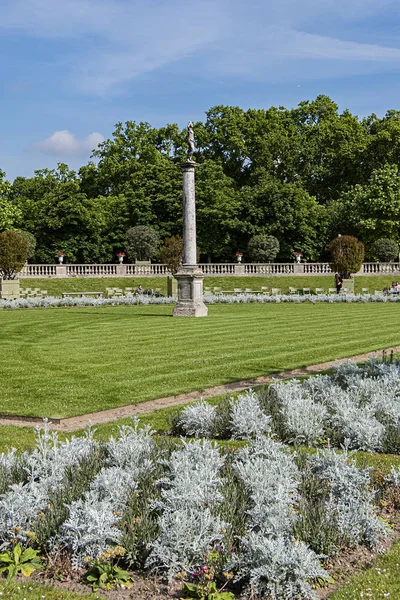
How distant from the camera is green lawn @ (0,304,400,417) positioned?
10539 mm

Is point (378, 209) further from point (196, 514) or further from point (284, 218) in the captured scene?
point (196, 514)

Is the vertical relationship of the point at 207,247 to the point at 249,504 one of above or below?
above

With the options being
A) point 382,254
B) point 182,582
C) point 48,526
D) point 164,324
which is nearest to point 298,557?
point 182,582

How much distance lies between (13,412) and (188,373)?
3.82 metres

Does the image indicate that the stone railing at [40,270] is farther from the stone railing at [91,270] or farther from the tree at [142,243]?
the tree at [142,243]

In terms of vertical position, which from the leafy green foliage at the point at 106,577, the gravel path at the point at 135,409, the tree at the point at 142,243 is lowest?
the leafy green foliage at the point at 106,577

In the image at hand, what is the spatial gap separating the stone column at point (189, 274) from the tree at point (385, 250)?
3173 cm

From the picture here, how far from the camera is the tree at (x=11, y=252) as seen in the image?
→ 125 feet

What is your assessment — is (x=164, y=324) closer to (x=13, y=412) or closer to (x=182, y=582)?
(x=13, y=412)

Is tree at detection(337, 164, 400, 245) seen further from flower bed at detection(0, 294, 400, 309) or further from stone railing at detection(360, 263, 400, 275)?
flower bed at detection(0, 294, 400, 309)

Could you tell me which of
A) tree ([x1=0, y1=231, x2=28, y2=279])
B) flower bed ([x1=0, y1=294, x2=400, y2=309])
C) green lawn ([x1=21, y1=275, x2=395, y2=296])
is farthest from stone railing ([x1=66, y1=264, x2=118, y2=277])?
flower bed ([x1=0, y1=294, x2=400, y2=309])

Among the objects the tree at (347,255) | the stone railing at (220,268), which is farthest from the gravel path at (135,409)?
the stone railing at (220,268)

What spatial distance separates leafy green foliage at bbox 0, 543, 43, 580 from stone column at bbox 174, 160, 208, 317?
70.9ft

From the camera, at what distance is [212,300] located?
3688 centimetres
